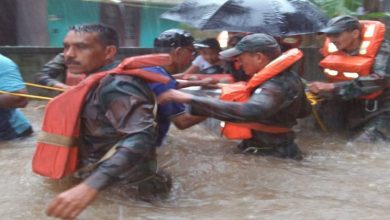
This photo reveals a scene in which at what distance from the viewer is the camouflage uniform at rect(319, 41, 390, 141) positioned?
22.6 ft

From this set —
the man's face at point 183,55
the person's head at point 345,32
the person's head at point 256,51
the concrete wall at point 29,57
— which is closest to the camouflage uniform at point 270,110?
the person's head at point 256,51

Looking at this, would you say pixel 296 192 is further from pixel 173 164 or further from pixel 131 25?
pixel 131 25

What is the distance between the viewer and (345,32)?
698 centimetres

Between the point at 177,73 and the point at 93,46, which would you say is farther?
the point at 177,73

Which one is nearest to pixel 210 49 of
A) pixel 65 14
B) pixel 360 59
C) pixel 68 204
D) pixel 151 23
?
pixel 360 59

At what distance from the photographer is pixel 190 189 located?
4477 millimetres

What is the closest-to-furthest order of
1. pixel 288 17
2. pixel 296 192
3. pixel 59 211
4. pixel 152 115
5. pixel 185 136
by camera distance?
pixel 59 211
pixel 152 115
pixel 296 192
pixel 185 136
pixel 288 17

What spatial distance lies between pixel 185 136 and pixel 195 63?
2108 mm

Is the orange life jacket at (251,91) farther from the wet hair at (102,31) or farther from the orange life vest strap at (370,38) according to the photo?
the orange life vest strap at (370,38)

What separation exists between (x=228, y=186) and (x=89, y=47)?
1468 millimetres

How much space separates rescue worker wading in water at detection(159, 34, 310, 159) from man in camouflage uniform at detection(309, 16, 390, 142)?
136 centimetres

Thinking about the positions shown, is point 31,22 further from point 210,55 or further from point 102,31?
point 102,31

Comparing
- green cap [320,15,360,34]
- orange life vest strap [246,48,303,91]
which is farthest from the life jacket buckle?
orange life vest strap [246,48,303,91]

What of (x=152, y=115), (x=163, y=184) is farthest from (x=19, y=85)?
(x=152, y=115)
